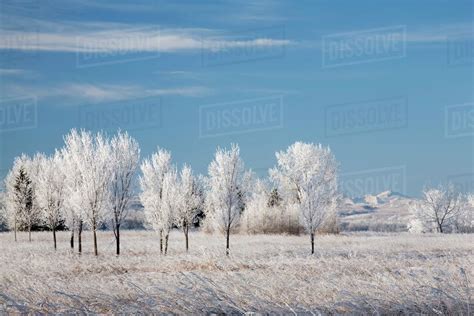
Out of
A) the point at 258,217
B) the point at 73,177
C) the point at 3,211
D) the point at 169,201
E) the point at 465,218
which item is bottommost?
the point at 465,218

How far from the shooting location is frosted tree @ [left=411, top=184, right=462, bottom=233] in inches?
2980

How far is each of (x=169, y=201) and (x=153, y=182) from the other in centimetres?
225

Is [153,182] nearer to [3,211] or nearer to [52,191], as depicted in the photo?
[52,191]

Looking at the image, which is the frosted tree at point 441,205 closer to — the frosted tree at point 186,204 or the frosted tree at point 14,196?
the frosted tree at point 186,204

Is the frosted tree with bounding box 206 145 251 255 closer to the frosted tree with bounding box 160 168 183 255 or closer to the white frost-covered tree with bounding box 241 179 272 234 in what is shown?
the frosted tree with bounding box 160 168 183 255

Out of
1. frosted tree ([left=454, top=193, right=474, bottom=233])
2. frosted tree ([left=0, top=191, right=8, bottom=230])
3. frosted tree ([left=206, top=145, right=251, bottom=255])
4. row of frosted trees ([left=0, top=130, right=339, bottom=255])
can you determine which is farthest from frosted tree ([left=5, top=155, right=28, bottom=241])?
frosted tree ([left=454, top=193, right=474, bottom=233])

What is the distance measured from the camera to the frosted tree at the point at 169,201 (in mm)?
36438

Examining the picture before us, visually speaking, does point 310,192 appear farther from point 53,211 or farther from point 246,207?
point 246,207

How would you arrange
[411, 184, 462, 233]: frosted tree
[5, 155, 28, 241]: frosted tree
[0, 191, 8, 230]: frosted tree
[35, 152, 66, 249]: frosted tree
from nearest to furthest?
[35, 152, 66, 249]: frosted tree < [5, 155, 28, 241]: frosted tree < [0, 191, 8, 230]: frosted tree < [411, 184, 462, 233]: frosted tree

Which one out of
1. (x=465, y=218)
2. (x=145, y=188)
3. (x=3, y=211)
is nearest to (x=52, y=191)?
(x=145, y=188)

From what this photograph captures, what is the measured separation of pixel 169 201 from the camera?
37250mm

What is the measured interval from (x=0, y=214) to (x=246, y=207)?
31363 millimetres

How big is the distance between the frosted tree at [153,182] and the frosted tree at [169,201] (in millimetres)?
616

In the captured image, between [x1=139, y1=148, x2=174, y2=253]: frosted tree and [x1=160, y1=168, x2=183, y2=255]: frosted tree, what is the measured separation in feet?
2.02
